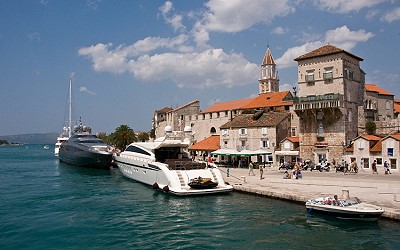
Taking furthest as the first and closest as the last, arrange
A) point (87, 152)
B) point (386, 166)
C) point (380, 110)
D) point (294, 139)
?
point (87, 152) → point (380, 110) → point (294, 139) → point (386, 166)

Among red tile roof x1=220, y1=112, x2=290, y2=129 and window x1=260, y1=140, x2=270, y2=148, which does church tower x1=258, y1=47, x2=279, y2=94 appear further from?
window x1=260, y1=140, x2=270, y2=148

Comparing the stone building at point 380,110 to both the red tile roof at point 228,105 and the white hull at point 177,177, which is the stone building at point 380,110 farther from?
the white hull at point 177,177

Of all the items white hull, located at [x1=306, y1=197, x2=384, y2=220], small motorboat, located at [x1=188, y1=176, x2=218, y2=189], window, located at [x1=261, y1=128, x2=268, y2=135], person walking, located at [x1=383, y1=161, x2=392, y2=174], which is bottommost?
white hull, located at [x1=306, y1=197, x2=384, y2=220]

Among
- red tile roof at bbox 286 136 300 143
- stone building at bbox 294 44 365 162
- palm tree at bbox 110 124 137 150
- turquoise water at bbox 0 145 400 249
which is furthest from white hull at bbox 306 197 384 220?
palm tree at bbox 110 124 137 150

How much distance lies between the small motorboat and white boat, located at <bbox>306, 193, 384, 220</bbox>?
8.84 m

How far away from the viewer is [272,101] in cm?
5588

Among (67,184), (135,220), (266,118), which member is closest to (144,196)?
(135,220)

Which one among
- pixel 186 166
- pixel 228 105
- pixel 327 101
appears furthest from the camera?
pixel 228 105

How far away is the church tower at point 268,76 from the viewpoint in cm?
10481

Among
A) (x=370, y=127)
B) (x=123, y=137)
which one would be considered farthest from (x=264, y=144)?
(x=123, y=137)

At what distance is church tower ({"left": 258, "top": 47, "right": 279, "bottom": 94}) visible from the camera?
105 m

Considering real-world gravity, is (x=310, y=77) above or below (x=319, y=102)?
above

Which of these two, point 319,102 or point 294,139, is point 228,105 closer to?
point 294,139

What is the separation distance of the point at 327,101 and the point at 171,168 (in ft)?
67.3
